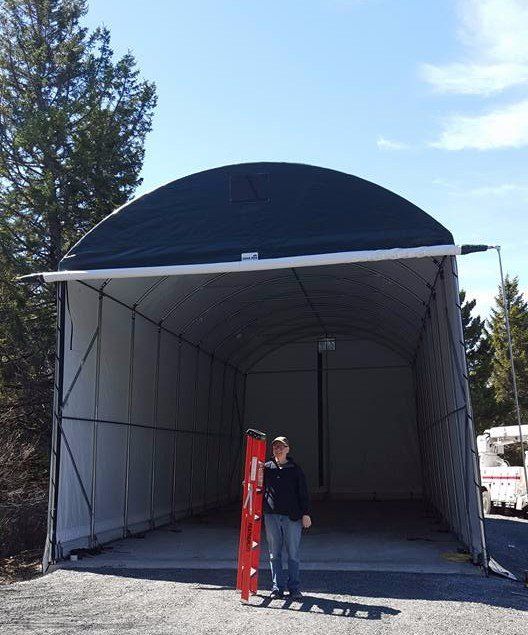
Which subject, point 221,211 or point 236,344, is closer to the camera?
point 221,211

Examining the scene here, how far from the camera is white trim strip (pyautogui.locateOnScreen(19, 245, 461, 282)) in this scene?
8.88 meters

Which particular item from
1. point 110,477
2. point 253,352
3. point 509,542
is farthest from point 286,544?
point 253,352

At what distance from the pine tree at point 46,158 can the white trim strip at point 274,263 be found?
699 centimetres

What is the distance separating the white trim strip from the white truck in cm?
932

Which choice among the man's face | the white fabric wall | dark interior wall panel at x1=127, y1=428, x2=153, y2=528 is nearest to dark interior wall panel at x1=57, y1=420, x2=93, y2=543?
the white fabric wall

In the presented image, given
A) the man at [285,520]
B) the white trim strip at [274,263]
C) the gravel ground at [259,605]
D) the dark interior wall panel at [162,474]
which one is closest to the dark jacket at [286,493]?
the man at [285,520]

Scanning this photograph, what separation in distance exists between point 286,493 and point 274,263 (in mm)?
3134

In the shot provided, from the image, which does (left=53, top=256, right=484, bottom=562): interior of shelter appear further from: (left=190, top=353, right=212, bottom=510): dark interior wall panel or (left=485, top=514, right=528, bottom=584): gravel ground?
(left=485, top=514, right=528, bottom=584): gravel ground

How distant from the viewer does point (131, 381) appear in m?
12.8

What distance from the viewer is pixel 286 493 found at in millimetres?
7270

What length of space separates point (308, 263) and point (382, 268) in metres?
4.35

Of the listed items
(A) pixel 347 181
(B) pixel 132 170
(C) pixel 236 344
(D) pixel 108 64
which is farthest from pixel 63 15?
(A) pixel 347 181

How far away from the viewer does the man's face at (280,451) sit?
24.3ft

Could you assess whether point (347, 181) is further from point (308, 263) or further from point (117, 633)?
point (117, 633)
